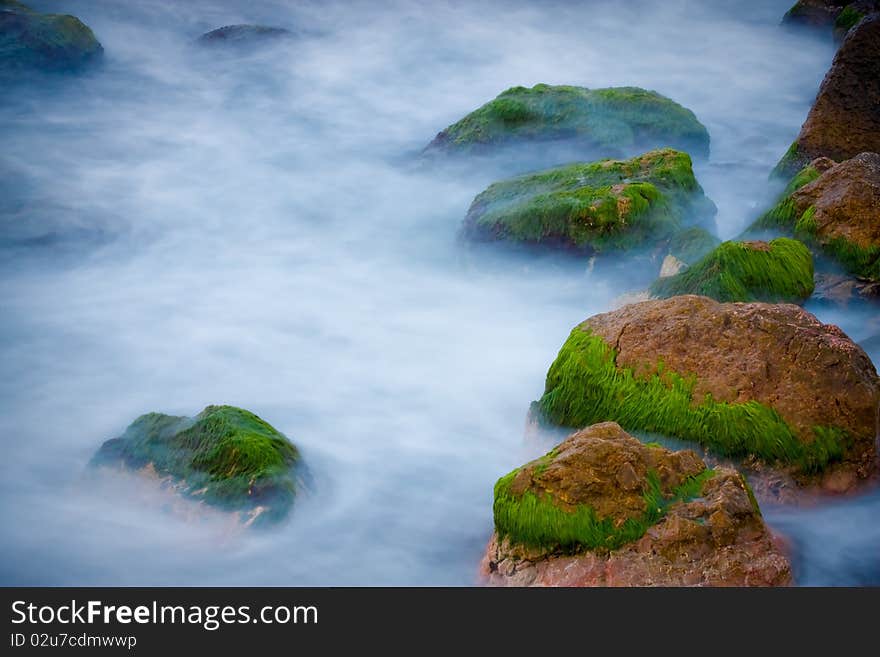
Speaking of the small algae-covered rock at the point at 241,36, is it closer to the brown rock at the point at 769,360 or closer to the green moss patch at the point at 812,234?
the green moss patch at the point at 812,234

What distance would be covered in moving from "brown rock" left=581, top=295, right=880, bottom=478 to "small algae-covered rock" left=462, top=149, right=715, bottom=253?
245 cm

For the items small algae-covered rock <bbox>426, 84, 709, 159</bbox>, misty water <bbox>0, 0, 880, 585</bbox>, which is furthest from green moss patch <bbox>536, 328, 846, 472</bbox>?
small algae-covered rock <bbox>426, 84, 709, 159</bbox>

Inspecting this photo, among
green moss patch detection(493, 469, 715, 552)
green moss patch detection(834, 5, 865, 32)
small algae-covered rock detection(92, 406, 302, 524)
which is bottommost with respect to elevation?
small algae-covered rock detection(92, 406, 302, 524)

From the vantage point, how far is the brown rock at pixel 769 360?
6.00m

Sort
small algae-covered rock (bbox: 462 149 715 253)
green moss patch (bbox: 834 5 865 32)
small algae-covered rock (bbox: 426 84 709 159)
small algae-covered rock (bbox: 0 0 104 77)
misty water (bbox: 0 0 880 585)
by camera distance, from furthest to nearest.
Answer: green moss patch (bbox: 834 5 865 32) → small algae-covered rock (bbox: 0 0 104 77) → small algae-covered rock (bbox: 426 84 709 159) → small algae-covered rock (bbox: 462 149 715 253) → misty water (bbox: 0 0 880 585)

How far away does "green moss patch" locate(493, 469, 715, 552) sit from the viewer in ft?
16.7

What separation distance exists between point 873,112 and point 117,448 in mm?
7627

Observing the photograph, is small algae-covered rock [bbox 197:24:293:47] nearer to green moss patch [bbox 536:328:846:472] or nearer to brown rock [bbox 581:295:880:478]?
green moss patch [bbox 536:328:846:472]

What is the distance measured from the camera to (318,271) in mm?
9953

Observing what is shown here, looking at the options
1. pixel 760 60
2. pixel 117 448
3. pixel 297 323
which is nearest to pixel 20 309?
pixel 297 323

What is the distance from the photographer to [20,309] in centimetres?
934

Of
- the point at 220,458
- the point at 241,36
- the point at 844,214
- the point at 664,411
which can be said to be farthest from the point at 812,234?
the point at 241,36

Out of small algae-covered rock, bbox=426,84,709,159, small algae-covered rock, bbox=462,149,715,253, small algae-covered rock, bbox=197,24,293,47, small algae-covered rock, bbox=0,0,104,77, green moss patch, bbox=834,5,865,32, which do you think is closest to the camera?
small algae-covered rock, bbox=462,149,715,253

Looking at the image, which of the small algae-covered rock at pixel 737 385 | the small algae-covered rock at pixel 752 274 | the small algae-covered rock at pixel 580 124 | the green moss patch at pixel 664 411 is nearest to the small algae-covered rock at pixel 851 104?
the small algae-covered rock at pixel 580 124
